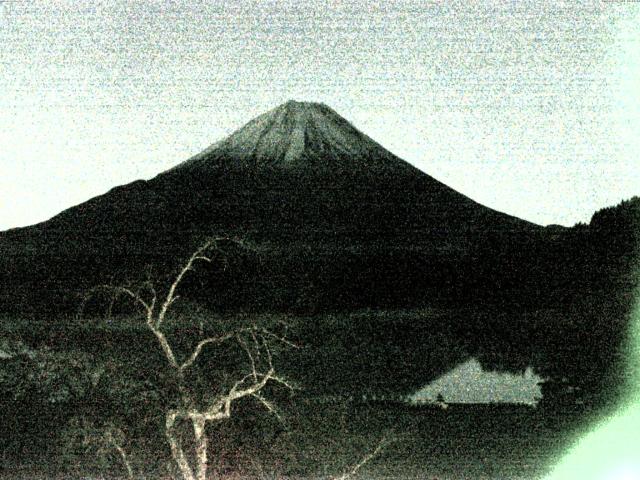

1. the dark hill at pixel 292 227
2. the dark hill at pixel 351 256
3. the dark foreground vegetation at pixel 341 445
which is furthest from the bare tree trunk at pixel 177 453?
the dark hill at pixel 292 227

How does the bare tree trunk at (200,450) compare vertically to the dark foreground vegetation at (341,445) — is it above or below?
above

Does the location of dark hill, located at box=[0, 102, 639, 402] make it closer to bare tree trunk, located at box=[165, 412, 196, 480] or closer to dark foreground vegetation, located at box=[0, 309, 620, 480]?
bare tree trunk, located at box=[165, 412, 196, 480]

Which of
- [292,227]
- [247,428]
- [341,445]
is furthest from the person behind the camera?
[292,227]

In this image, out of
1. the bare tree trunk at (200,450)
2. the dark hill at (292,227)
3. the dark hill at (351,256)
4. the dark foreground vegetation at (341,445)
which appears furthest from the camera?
the dark hill at (292,227)

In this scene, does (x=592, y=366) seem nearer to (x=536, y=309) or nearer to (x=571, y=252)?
(x=536, y=309)

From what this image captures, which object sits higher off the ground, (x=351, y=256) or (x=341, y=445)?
(x=351, y=256)

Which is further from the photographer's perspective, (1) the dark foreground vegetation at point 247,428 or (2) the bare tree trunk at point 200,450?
(1) the dark foreground vegetation at point 247,428

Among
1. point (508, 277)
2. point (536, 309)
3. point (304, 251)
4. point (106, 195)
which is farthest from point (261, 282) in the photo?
point (106, 195)

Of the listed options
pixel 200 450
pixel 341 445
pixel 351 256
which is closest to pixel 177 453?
pixel 200 450

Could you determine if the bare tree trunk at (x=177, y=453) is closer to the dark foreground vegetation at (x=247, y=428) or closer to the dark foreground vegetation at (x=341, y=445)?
the dark foreground vegetation at (x=247, y=428)

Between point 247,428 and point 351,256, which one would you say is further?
point 351,256

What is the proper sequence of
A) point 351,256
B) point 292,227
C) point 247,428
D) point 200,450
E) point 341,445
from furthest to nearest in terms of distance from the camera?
point 292,227 → point 351,256 → point 341,445 → point 247,428 → point 200,450

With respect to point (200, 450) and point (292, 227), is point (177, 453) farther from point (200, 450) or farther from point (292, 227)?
point (292, 227)
